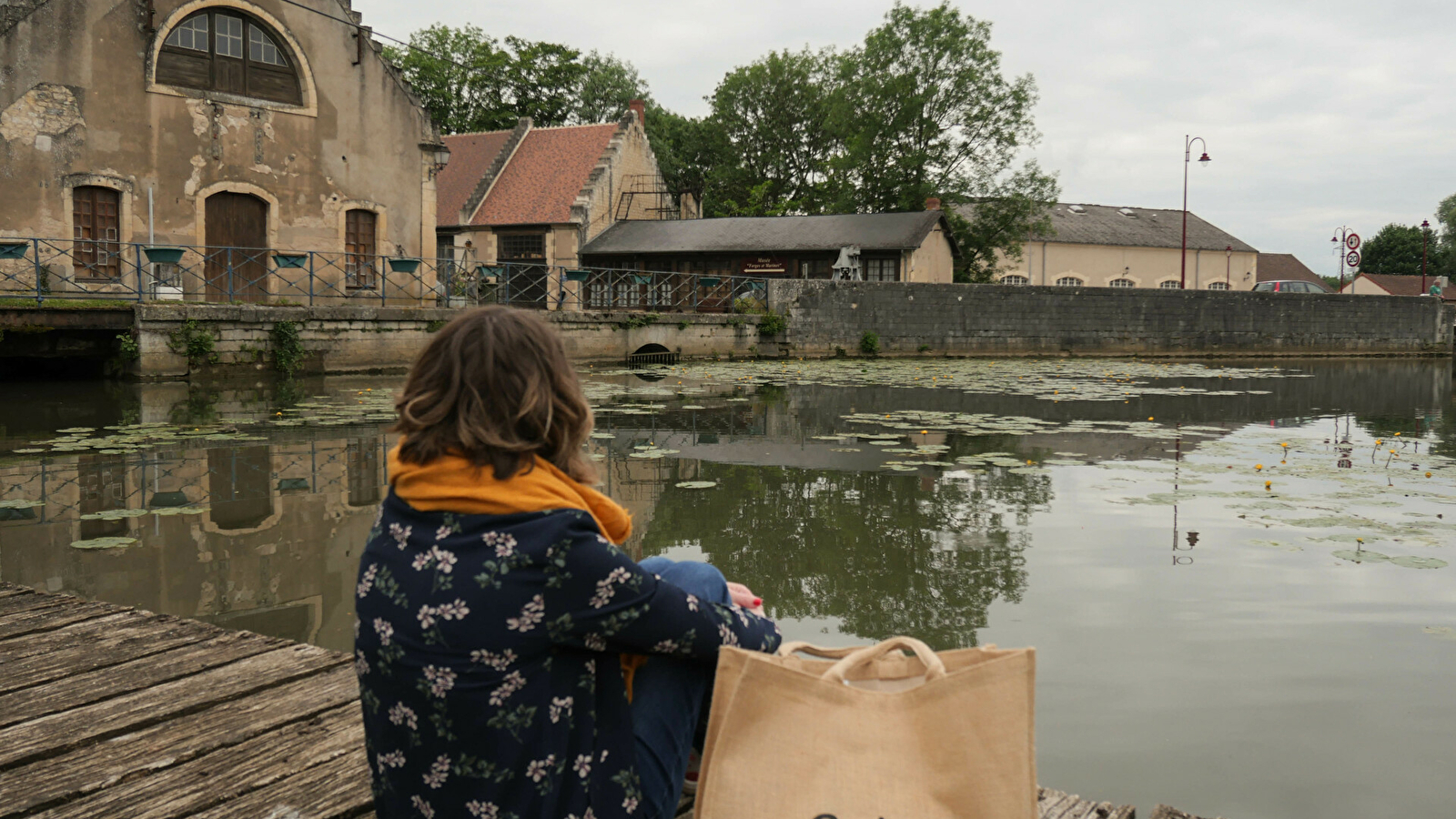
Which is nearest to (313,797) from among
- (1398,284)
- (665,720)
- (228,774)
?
(228,774)

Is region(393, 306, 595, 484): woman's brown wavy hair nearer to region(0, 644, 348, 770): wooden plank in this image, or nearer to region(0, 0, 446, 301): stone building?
region(0, 644, 348, 770): wooden plank

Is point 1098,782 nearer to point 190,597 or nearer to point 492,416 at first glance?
point 492,416

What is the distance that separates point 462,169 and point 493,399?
3083cm

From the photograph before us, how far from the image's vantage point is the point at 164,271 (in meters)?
16.4

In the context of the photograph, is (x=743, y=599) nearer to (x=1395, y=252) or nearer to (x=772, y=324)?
(x=772, y=324)

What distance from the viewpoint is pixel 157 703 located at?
241cm

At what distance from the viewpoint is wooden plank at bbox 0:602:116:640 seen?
9.69ft

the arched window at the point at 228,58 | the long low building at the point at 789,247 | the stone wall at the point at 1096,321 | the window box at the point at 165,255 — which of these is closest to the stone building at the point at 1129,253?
the stone wall at the point at 1096,321

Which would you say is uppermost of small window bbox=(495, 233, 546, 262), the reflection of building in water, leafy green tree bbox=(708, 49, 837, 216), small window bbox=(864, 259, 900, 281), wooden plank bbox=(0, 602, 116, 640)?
leafy green tree bbox=(708, 49, 837, 216)

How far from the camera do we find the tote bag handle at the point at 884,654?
1.43m

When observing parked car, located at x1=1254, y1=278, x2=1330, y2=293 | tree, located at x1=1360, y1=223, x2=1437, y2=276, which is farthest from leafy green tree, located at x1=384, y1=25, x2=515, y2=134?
tree, located at x1=1360, y1=223, x2=1437, y2=276

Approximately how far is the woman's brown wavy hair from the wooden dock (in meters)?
0.86

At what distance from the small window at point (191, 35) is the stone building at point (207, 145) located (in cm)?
2

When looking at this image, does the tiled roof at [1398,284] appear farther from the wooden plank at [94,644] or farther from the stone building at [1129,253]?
the wooden plank at [94,644]
